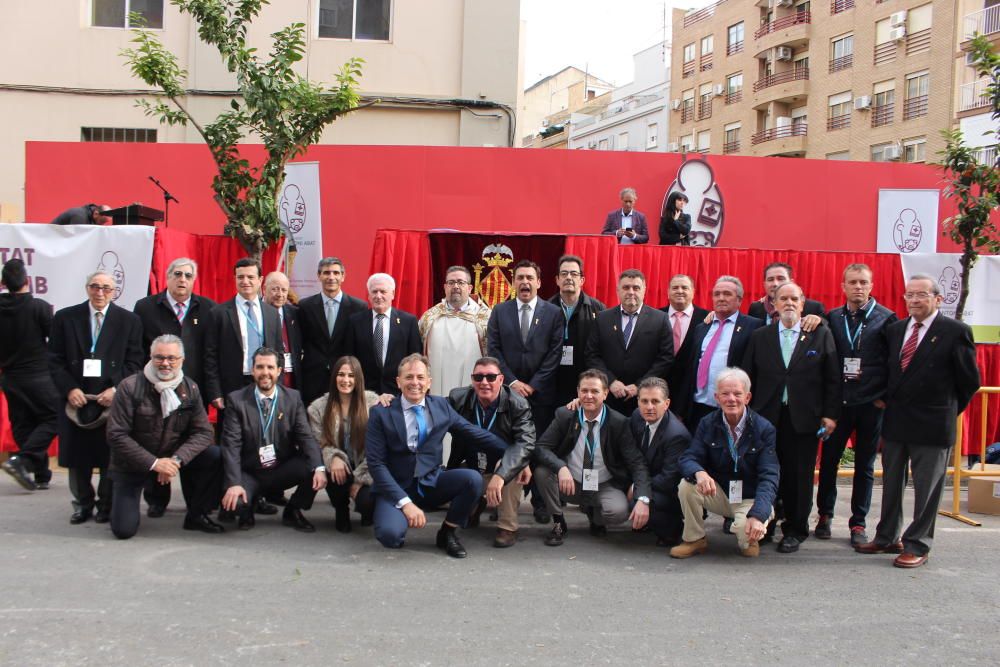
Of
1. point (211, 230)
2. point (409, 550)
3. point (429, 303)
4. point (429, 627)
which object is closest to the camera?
point (429, 627)

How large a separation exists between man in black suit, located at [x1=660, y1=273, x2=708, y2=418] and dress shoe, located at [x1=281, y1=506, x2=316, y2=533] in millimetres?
2934

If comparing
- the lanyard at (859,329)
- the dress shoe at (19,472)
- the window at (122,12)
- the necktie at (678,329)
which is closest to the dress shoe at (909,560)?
the lanyard at (859,329)

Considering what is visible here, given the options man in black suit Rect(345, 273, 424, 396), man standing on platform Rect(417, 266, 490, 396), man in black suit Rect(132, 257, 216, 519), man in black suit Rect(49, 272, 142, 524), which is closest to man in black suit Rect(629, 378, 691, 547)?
man standing on platform Rect(417, 266, 490, 396)

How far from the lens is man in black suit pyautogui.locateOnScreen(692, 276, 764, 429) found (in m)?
6.01

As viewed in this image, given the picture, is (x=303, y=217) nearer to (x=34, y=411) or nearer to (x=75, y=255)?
(x=75, y=255)

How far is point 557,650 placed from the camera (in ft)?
11.8

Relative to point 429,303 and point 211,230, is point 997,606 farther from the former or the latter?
point 211,230

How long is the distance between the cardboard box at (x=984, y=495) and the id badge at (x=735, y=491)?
2784 millimetres

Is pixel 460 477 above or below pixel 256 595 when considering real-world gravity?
above

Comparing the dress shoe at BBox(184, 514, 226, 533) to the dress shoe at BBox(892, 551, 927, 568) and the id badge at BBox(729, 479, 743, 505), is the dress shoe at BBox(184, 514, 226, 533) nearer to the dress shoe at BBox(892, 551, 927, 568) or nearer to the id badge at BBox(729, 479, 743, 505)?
the id badge at BBox(729, 479, 743, 505)

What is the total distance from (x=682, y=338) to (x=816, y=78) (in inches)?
1307

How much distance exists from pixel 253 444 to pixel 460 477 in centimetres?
148

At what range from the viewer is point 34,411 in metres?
6.67

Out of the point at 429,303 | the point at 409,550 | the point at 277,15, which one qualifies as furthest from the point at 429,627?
the point at 277,15
